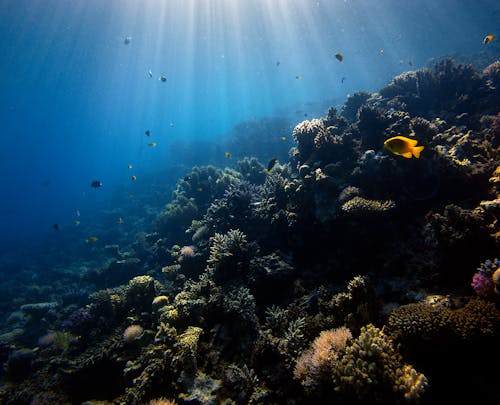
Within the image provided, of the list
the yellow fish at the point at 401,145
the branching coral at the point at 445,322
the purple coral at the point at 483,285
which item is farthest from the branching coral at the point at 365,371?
the yellow fish at the point at 401,145

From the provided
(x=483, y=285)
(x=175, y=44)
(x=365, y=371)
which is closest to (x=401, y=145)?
(x=483, y=285)

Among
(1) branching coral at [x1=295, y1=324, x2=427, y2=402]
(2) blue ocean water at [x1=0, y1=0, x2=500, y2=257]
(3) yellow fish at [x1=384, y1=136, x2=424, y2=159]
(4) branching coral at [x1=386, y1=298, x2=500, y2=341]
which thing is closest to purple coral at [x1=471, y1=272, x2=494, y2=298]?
(4) branching coral at [x1=386, y1=298, x2=500, y2=341]

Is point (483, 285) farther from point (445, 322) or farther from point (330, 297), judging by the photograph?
point (330, 297)

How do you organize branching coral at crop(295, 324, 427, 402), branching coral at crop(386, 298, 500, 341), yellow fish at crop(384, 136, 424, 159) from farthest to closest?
yellow fish at crop(384, 136, 424, 159) < branching coral at crop(386, 298, 500, 341) < branching coral at crop(295, 324, 427, 402)

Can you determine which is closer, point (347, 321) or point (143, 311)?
point (347, 321)

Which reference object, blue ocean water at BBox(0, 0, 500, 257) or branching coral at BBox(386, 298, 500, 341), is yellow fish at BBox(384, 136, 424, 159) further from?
blue ocean water at BBox(0, 0, 500, 257)

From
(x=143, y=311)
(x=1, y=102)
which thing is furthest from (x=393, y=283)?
(x=1, y=102)

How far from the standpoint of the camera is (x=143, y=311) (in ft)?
22.2

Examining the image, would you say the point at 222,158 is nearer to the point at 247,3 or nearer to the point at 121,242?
the point at 121,242

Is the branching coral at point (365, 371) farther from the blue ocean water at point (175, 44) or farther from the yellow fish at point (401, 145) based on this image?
the blue ocean water at point (175, 44)

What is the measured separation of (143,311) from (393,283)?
623 cm

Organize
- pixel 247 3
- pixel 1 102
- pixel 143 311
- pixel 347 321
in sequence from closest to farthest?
pixel 347 321
pixel 143 311
pixel 247 3
pixel 1 102

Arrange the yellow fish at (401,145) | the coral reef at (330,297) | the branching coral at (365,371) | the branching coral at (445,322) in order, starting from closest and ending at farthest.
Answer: the branching coral at (365,371)
the branching coral at (445,322)
the coral reef at (330,297)
the yellow fish at (401,145)

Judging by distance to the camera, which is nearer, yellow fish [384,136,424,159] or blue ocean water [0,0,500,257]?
yellow fish [384,136,424,159]
